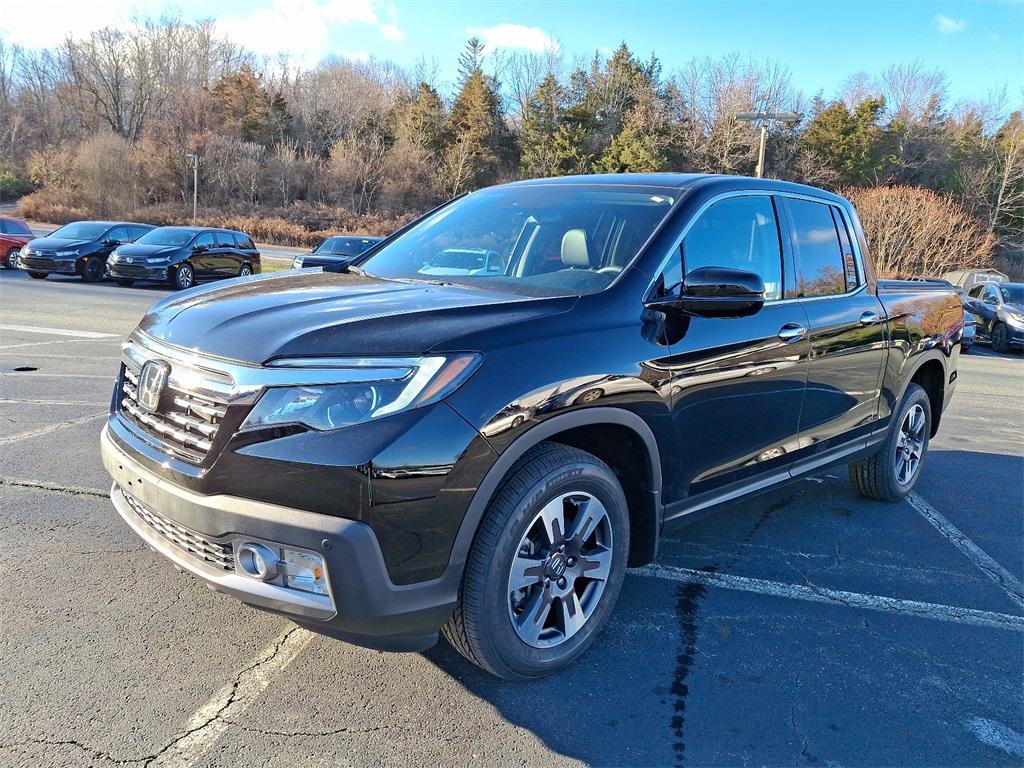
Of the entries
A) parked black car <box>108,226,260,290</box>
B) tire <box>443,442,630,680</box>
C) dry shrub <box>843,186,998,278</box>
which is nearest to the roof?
tire <box>443,442,630,680</box>

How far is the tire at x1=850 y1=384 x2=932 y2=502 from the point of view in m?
4.95

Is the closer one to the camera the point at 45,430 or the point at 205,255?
the point at 45,430

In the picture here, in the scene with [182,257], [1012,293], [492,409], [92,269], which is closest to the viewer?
[492,409]

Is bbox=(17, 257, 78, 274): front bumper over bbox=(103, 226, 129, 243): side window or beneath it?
beneath

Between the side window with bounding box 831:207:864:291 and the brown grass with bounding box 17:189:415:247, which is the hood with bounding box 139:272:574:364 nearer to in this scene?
the side window with bounding box 831:207:864:291

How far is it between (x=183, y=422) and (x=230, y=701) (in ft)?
3.26

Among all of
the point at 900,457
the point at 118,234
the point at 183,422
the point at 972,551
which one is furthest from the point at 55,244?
the point at 972,551

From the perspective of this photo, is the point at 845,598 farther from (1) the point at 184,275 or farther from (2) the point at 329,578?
(1) the point at 184,275

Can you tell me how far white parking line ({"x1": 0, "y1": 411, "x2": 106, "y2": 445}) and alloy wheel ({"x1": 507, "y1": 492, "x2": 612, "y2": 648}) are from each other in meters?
4.48

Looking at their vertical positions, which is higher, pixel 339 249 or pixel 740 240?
pixel 740 240

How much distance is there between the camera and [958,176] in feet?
167

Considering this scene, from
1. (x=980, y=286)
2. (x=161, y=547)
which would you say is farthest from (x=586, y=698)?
(x=980, y=286)

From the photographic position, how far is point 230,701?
8.39ft

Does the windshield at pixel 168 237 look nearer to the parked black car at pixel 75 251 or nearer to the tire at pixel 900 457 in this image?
the parked black car at pixel 75 251
